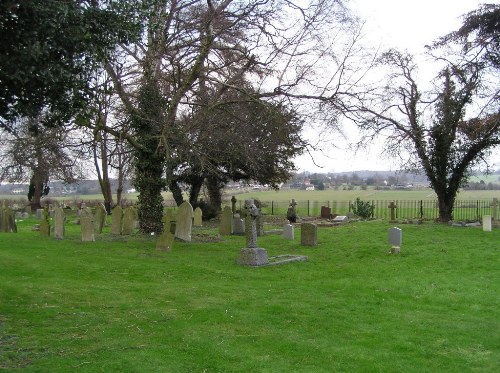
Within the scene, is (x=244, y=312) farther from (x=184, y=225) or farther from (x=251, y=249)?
(x=184, y=225)

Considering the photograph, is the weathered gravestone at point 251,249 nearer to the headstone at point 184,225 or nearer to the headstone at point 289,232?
the headstone at point 184,225

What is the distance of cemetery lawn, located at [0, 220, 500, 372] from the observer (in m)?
6.27

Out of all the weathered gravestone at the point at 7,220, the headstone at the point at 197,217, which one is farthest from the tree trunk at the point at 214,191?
the weathered gravestone at the point at 7,220

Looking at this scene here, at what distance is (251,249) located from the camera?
1356 cm

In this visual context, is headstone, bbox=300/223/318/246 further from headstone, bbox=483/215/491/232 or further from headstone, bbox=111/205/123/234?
headstone, bbox=483/215/491/232

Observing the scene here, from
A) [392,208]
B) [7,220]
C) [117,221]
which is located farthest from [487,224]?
[7,220]

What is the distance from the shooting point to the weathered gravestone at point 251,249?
13.5 meters

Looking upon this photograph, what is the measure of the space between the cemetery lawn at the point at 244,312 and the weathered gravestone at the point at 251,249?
0.37 meters

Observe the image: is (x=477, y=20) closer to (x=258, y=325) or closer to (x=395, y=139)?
(x=395, y=139)

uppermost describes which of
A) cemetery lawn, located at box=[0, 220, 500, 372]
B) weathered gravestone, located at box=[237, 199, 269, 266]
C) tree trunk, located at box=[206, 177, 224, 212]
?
tree trunk, located at box=[206, 177, 224, 212]

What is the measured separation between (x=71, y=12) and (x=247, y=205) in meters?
8.33

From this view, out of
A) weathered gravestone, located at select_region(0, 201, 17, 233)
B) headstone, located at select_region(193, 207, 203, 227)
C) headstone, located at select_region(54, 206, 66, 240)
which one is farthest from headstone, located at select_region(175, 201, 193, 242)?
weathered gravestone, located at select_region(0, 201, 17, 233)

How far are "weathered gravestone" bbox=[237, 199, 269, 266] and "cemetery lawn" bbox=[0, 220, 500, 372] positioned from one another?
1.20 ft

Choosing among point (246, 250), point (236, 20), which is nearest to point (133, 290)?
point (246, 250)
